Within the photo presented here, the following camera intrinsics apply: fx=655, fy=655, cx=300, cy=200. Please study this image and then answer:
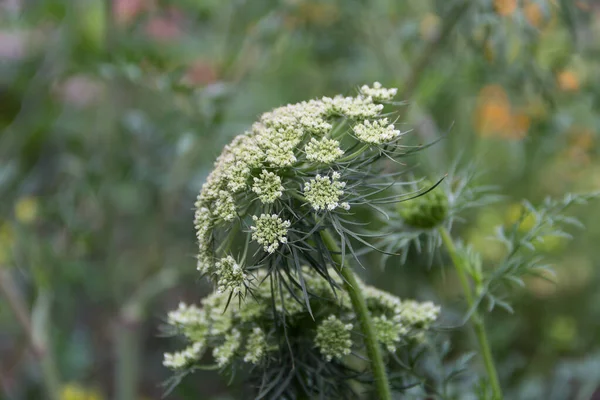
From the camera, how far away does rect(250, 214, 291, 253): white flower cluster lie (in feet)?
1.92

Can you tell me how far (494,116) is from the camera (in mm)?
1880

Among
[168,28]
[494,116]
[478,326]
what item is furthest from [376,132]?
[168,28]

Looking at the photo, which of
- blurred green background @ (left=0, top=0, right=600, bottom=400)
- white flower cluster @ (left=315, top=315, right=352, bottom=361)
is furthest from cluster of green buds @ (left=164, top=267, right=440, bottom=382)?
blurred green background @ (left=0, top=0, right=600, bottom=400)

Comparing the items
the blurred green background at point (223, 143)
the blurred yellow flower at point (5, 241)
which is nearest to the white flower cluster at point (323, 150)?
the blurred green background at point (223, 143)

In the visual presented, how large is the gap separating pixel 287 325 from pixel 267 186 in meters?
0.18

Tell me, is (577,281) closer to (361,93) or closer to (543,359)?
(543,359)

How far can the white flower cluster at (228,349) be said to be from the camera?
2.19 feet

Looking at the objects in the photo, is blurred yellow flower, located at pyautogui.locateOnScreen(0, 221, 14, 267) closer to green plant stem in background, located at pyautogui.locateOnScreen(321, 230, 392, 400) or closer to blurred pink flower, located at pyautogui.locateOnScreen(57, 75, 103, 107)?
blurred pink flower, located at pyautogui.locateOnScreen(57, 75, 103, 107)

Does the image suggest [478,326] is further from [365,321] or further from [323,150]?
[323,150]

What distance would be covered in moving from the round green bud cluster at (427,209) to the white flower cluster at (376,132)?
186mm

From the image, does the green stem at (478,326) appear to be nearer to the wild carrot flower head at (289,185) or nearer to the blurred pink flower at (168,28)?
the wild carrot flower head at (289,185)

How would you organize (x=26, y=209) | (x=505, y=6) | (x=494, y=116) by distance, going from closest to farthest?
(x=505, y=6) < (x=26, y=209) < (x=494, y=116)

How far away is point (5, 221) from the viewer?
1620 mm

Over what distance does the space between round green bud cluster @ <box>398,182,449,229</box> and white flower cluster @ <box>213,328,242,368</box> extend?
258mm
